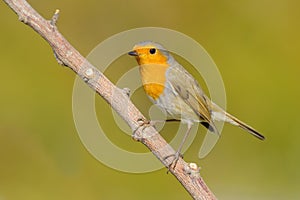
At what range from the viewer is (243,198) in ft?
10.3

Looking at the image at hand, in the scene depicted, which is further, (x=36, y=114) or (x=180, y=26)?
(x=180, y=26)

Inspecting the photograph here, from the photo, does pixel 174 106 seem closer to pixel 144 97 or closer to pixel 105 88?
pixel 105 88

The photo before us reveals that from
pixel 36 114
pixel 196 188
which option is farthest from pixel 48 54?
pixel 196 188

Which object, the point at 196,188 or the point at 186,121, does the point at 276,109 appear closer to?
the point at 186,121

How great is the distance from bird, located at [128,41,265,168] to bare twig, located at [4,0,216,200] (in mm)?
294

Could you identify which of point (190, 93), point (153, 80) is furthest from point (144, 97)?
point (153, 80)

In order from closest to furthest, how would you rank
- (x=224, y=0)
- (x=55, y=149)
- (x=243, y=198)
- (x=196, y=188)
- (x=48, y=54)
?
(x=196, y=188) < (x=243, y=198) < (x=55, y=149) < (x=48, y=54) < (x=224, y=0)

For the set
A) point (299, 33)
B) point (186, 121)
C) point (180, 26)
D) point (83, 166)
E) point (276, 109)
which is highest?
point (299, 33)

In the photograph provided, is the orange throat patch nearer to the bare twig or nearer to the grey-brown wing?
the grey-brown wing

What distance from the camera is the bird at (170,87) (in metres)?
2.10

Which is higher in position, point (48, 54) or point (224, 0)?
point (224, 0)

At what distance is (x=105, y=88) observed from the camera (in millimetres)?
1740

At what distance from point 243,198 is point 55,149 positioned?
3.45 ft

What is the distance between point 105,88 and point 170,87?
0.45 metres
